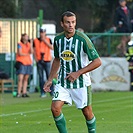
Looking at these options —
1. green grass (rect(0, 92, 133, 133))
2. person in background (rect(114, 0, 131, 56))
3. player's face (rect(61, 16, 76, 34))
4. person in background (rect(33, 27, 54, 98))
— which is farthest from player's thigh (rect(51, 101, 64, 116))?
person in background (rect(114, 0, 131, 56))

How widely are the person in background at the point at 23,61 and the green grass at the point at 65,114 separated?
2.08 feet

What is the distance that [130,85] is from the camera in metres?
24.8

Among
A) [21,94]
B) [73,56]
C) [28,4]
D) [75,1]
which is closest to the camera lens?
[73,56]

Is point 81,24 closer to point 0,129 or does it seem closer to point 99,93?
point 99,93

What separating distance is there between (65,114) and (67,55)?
531cm

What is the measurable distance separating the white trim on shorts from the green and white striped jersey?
7cm

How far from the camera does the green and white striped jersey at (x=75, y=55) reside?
1132 centimetres

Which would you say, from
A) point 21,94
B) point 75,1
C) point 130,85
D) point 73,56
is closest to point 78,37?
point 73,56

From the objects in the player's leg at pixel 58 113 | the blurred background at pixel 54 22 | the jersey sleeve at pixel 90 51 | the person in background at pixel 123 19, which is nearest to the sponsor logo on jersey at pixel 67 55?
the jersey sleeve at pixel 90 51

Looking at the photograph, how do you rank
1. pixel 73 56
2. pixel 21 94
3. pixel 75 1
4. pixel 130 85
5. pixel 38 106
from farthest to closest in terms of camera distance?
pixel 75 1 → pixel 130 85 → pixel 21 94 → pixel 38 106 → pixel 73 56

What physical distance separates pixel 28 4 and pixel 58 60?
32.3 m

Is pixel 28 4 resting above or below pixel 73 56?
below

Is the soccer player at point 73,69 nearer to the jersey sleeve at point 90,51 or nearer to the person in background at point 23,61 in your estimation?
the jersey sleeve at point 90,51

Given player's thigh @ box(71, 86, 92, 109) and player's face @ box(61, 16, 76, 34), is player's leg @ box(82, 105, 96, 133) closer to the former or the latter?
player's thigh @ box(71, 86, 92, 109)
